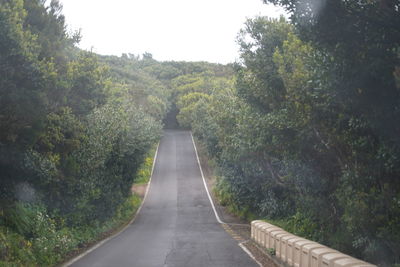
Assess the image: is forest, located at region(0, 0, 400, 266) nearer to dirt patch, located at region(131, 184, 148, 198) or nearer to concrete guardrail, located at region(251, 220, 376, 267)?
concrete guardrail, located at region(251, 220, 376, 267)

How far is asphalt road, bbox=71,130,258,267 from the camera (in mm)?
17016

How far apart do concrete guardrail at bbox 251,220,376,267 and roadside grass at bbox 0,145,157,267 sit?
7.08 meters

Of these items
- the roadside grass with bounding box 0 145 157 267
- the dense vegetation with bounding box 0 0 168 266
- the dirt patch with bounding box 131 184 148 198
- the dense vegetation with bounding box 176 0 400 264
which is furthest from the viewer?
the dirt patch with bounding box 131 184 148 198

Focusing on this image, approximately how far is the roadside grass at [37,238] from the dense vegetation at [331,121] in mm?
8052

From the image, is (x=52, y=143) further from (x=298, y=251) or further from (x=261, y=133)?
(x=298, y=251)

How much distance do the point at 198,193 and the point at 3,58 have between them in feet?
103

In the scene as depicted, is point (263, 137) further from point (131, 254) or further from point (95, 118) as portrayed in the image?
point (95, 118)

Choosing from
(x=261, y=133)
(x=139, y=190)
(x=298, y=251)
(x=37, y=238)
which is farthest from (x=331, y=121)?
(x=139, y=190)

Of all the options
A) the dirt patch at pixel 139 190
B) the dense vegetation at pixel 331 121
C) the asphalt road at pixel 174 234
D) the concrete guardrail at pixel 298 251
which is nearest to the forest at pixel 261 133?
the dense vegetation at pixel 331 121

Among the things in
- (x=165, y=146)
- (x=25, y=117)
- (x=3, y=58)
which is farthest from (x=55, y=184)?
(x=165, y=146)

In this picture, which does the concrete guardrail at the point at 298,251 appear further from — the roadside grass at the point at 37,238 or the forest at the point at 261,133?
the roadside grass at the point at 37,238

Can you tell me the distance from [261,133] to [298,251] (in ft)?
22.1

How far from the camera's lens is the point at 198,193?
44.2m

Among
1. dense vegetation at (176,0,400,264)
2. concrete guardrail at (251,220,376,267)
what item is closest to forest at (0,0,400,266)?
dense vegetation at (176,0,400,264)
